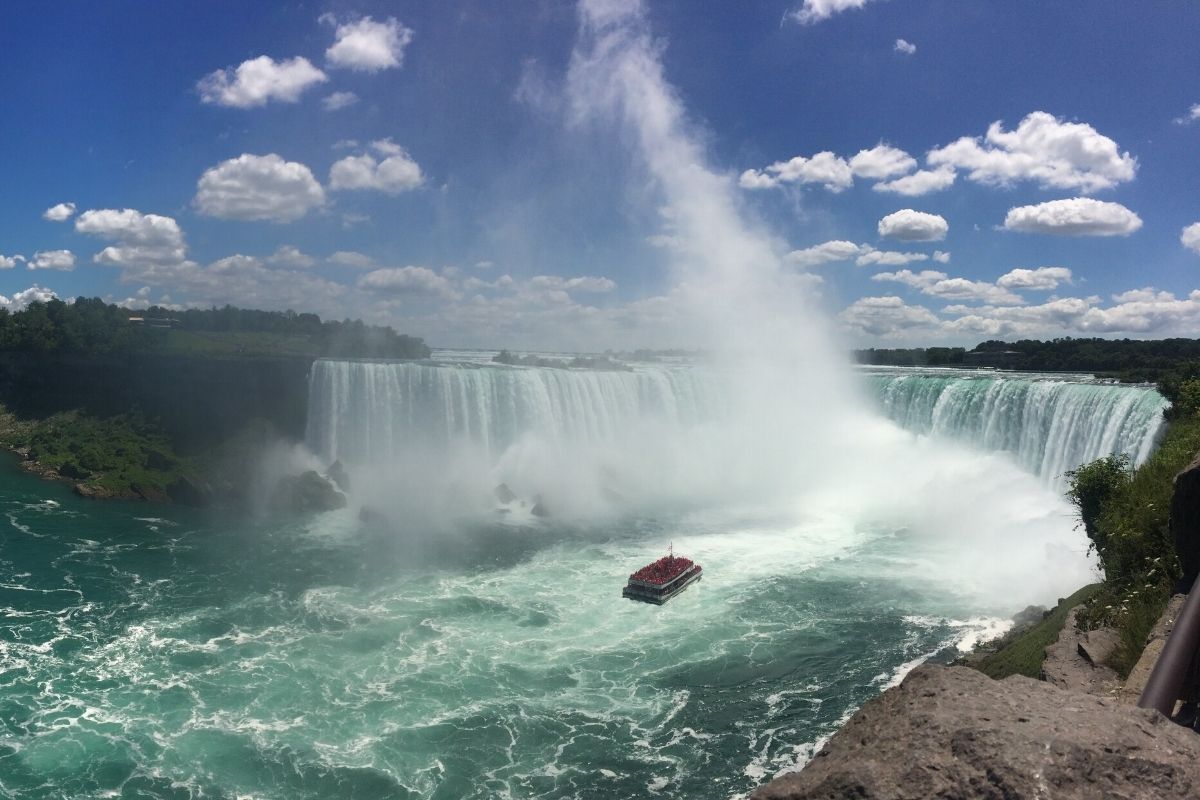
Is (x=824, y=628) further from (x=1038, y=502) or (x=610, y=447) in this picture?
(x=610, y=447)

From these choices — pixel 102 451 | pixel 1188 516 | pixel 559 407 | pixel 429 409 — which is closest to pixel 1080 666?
pixel 1188 516

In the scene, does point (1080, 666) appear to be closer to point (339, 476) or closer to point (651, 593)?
point (651, 593)

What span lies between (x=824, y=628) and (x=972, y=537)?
1152 cm

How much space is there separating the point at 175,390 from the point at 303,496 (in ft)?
55.9

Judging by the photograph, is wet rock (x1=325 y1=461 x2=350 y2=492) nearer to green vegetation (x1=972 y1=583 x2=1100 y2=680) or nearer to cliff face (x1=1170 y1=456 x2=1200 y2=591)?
green vegetation (x1=972 y1=583 x2=1100 y2=680)

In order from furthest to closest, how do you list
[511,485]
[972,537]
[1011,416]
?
[511,485] < [1011,416] < [972,537]

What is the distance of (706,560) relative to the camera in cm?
2481

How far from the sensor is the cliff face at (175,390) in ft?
132

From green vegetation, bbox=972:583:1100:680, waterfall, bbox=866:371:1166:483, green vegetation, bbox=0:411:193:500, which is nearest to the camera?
green vegetation, bbox=972:583:1100:680

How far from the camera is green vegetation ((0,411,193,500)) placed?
3528 centimetres

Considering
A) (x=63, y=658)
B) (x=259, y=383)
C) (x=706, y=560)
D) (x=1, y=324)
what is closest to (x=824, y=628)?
(x=706, y=560)

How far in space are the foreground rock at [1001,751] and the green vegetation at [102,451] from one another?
1530 inches

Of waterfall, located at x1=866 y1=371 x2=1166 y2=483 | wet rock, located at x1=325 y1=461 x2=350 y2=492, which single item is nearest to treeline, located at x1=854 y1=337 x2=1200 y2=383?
waterfall, located at x1=866 y1=371 x2=1166 y2=483

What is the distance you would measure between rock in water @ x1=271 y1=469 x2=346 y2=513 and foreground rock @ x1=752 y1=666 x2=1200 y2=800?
33313 millimetres
